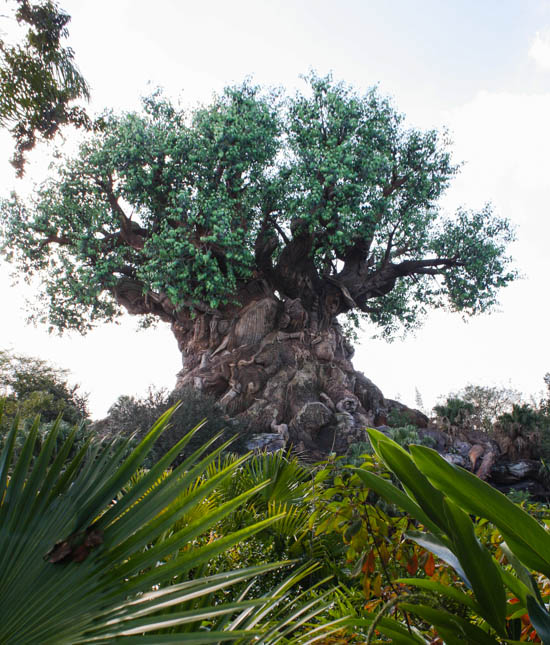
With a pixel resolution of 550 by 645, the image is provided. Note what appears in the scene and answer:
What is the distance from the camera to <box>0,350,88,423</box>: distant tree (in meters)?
13.2

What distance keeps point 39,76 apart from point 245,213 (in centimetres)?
617

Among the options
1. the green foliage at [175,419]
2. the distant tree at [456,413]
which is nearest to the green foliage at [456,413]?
the distant tree at [456,413]

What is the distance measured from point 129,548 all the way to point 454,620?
23.5 inches

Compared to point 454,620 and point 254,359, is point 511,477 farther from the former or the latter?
point 454,620

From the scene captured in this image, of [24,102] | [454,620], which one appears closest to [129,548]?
[454,620]

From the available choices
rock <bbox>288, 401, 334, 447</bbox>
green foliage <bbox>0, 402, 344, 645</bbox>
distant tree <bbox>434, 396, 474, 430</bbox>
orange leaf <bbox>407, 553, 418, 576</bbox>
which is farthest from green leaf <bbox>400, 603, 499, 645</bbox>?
distant tree <bbox>434, 396, 474, 430</bbox>

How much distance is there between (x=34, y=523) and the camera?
85cm

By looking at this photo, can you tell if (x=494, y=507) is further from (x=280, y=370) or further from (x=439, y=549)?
(x=280, y=370)

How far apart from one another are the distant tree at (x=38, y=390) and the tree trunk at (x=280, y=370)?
4080mm

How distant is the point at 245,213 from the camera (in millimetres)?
12398

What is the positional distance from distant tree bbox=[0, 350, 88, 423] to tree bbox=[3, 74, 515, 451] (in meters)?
2.69

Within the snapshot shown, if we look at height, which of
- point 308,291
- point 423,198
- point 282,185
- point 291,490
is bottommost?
point 291,490

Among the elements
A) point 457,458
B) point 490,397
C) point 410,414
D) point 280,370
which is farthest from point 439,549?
point 490,397

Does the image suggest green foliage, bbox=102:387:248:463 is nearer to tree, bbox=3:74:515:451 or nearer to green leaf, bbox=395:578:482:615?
tree, bbox=3:74:515:451
